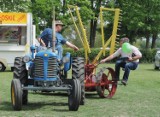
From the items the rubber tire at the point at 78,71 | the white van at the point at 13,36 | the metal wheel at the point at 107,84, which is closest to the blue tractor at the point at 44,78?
the rubber tire at the point at 78,71

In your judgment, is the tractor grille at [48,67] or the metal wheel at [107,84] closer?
the tractor grille at [48,67]

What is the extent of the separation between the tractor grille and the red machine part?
2622mm

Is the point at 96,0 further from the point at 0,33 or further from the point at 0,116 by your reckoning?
the point at 0,116

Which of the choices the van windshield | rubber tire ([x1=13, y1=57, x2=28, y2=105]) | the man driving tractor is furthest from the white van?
rubber tire ([x1=13, y1=57, x2=28, y2=105])

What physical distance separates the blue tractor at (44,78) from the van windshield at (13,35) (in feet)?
42.1

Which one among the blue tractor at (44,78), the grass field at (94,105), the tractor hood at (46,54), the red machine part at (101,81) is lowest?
the grass field at (94,105)

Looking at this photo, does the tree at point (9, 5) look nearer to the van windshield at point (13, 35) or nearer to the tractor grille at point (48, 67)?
the van windshield at point (13, 35)

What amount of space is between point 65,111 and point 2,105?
5.45 ft

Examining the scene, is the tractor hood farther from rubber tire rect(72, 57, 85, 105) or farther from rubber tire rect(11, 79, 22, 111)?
rubber tire rect(72, 57, 85, 105)

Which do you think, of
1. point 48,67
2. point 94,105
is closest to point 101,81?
point 94,105

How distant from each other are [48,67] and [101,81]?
9.83ft

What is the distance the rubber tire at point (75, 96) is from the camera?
9.58 m

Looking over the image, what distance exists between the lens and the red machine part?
494 inches

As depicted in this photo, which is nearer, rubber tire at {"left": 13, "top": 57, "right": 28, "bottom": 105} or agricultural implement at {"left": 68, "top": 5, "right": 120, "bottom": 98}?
rubber tire at {"left": 13, "top": 57, "right": 28, "bottom": 105}
